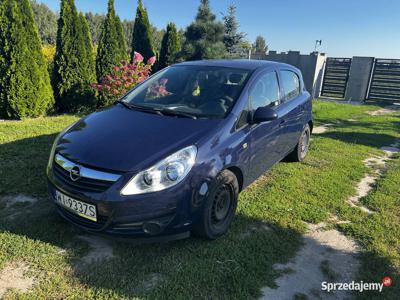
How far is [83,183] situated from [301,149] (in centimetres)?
400

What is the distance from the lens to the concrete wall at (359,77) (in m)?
16.5

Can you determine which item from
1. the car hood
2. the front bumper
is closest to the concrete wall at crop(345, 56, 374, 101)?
the car hood

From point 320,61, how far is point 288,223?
15.8 meters

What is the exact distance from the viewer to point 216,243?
3.09 metres

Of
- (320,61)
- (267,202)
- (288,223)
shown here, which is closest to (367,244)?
(288,223)

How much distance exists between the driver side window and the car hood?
741 mm

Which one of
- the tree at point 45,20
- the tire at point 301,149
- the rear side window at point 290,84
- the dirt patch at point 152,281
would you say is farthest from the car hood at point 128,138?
the tree at point 45,20

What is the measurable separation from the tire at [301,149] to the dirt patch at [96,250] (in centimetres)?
353

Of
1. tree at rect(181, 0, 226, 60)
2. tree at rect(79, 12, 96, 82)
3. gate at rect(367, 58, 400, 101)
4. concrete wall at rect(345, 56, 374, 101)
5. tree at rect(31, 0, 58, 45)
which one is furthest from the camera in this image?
tree at rect(31, 0, 58, 45)

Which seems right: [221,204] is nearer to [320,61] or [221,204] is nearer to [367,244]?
[367,244]

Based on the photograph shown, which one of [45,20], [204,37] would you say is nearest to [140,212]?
[204,37]

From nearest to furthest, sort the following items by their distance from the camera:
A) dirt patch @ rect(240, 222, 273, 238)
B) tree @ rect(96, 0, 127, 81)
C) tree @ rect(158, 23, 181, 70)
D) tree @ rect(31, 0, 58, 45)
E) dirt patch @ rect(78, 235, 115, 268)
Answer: dirt patch @ rect(78, 235, 115, 268) < dirt patch @ rect(240, 222, 273, 238) < tree @ rect(96, 0, 127, 81) < tree @ rect(158, 23, 181, 70) < tree @ rect(31, 0, 58, 45)

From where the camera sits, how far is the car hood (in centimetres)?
262

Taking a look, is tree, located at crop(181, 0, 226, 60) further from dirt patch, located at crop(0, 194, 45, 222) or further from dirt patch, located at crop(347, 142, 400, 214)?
dirt patch, located at crop(0, 194, 45, 222)
